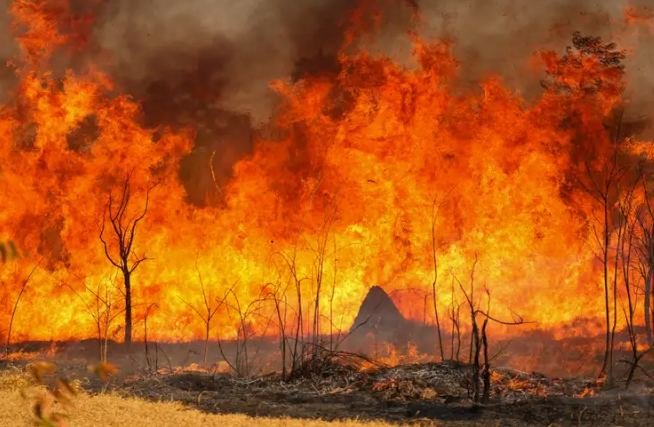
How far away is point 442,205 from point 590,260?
3.88 meters

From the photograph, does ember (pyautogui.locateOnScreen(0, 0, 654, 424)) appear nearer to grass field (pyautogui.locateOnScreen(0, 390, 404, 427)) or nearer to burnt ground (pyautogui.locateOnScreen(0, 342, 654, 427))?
burnt ground (pyautogui.locateOnScreen(0, 342, 654, 427))

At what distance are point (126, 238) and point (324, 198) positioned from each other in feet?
18.4

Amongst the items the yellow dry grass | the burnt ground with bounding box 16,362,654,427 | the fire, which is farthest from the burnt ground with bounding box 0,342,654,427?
the fire

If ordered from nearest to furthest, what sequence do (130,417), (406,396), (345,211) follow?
1. (130,417)
2. (406,396)
3. (345,211)

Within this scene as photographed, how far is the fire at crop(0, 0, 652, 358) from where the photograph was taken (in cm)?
1686

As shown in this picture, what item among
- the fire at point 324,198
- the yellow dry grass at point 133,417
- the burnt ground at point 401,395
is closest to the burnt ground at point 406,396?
the burnt ground at point 401,395

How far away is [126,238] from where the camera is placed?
19.3m

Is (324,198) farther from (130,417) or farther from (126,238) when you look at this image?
(130,417)

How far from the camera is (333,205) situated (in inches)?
698

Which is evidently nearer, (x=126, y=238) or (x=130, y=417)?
(x=130, y=417)

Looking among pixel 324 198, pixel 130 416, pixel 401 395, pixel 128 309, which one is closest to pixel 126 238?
pixel 128 309

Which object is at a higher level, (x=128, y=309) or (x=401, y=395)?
(x=128, y=309)

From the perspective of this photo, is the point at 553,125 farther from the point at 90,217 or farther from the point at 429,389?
the point at 90,217

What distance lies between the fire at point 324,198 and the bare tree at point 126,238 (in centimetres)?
24
